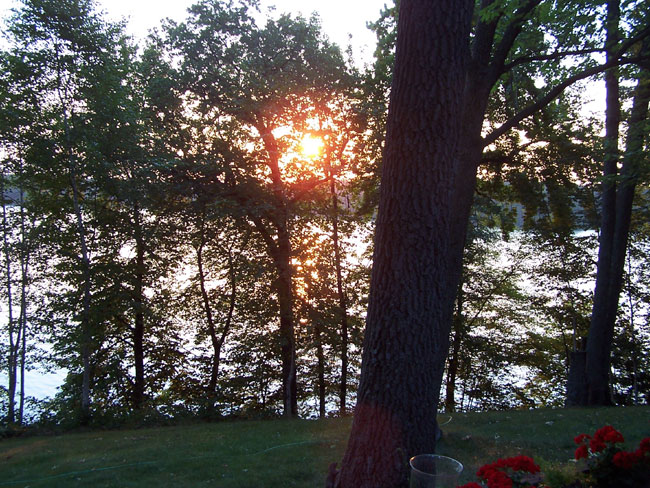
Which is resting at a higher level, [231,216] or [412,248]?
[231,216]

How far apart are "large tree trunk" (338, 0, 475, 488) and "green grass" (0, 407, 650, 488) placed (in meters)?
2.18

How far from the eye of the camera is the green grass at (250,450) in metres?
5.13

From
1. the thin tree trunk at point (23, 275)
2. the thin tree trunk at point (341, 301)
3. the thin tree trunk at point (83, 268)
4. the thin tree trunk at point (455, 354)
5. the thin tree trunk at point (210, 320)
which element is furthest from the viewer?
the thin tree trunk at point (455, 354)

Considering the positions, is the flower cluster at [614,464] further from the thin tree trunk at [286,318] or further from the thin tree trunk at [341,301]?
the thin tree trunk at [341,301]

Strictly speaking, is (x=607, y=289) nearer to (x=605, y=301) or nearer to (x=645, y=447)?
(x=605, y=301)

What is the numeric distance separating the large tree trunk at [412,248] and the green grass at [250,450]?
2176 mm

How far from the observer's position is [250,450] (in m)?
6.37

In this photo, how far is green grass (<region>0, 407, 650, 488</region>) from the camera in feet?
16.8

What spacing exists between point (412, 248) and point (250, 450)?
492 centimetres

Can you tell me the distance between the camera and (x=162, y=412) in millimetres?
10320

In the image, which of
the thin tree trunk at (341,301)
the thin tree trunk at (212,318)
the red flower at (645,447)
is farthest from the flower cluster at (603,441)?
the thin tree trunk at (212,318)

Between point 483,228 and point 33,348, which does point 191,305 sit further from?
point 483,228

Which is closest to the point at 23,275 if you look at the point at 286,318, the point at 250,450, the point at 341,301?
the point at 286,318

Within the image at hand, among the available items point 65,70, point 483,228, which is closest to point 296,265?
point 483,228
